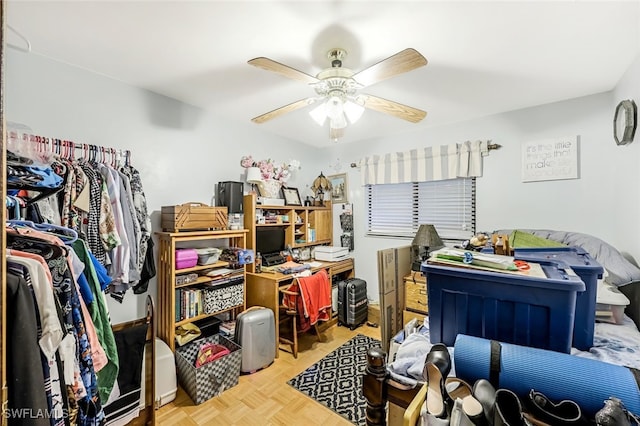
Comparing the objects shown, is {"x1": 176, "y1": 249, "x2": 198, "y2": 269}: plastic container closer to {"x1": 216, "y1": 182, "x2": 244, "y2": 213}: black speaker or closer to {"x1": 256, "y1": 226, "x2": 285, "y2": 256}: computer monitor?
{"x1": 216, "y1": 182, "x2": 244, "y2": 213}: black speaker

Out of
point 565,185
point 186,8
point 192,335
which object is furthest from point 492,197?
point 192,335

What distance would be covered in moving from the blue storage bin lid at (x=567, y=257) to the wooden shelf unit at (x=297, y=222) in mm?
2343

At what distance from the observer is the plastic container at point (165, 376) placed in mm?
1928

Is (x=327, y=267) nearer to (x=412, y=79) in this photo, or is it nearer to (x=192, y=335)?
(x=192, y=335)

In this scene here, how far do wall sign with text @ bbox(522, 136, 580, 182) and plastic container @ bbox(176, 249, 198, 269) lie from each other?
322 cm

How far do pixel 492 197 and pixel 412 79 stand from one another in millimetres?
1615

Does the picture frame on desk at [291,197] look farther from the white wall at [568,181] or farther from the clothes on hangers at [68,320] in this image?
the clothes on hangers at [68,320]

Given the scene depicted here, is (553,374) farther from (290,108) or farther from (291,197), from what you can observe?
(291,197)

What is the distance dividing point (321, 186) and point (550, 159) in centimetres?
254

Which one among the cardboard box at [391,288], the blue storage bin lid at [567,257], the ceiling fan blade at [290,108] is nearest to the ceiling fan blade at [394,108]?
the ceiling fan blade at [290,108]

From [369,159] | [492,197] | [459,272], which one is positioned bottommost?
[459,272]

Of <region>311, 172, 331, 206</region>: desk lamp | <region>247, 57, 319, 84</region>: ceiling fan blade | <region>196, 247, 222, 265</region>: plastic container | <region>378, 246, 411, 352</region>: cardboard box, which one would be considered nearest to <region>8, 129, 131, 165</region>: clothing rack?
<region>196, 247, 222, 265</region>: plastic container

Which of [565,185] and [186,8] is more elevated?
[186,8]

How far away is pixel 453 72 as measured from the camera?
1.92 meters
